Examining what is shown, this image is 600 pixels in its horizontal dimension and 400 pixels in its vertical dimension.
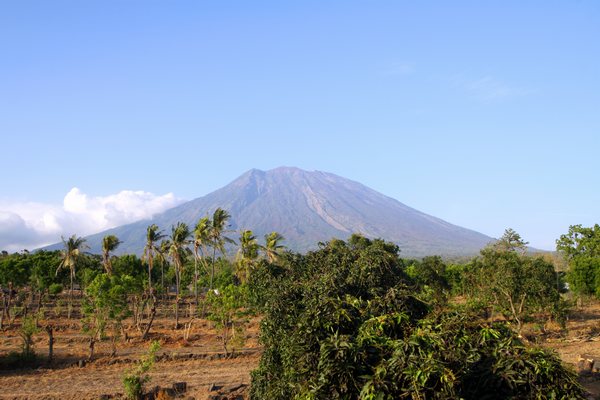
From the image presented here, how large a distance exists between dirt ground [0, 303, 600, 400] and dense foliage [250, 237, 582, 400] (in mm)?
→ 8814

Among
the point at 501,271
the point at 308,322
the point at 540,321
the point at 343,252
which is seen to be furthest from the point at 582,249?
the point at 308,322

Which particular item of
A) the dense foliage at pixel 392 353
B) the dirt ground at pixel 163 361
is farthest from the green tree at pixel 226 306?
the dense foliage at pixel 392 353

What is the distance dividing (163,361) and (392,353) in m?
22.7

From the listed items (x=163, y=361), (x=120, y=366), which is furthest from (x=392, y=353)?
(x=120, y=366)

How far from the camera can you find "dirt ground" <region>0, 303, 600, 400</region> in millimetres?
22219

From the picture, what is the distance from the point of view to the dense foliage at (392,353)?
858 cm

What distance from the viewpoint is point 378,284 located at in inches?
502

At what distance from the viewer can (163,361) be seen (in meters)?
28.7

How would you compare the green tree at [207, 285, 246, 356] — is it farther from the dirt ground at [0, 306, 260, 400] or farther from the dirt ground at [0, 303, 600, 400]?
the dirt ground at [0, 306, 260, 400]

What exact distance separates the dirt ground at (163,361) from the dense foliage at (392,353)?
28.9 ft

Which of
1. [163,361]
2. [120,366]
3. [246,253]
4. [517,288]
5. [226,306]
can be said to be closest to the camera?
[120,366]

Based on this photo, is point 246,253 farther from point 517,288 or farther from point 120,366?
point 517,288

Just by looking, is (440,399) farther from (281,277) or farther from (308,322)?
(281,277)

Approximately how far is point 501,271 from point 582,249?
39.8 metres
